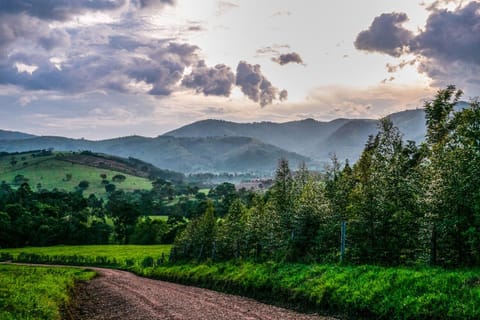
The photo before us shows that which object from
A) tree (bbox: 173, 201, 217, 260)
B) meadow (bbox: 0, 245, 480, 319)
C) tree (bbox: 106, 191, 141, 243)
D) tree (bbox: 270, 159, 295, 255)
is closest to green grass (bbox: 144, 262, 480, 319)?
meadow (bbox: 0, 245, 480, 319)

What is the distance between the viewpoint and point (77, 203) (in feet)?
554

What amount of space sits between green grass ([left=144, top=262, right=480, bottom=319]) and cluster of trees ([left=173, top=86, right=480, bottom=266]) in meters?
2.47

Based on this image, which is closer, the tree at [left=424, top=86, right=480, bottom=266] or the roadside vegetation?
the roadside vegetation

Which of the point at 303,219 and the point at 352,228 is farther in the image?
the point at 303,219

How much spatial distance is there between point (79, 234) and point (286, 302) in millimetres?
124186

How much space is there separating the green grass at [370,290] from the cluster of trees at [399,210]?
2.47 metres

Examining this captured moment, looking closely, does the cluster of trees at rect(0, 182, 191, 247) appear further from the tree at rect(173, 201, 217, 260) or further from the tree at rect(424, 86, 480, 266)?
the tree at rect(424, 86, 480, 266)

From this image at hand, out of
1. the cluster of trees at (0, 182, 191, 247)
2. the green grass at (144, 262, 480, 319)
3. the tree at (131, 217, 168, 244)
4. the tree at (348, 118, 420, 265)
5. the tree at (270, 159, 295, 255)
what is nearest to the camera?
the green grass at (144, 262, 480, 319)

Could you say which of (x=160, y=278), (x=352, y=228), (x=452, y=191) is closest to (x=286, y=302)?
(x=352, y=228)

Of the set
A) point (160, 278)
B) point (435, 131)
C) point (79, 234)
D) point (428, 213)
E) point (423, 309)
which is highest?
point (435, 131)

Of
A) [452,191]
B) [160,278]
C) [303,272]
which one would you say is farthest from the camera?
[160,278]

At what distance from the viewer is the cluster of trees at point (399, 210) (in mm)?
21484

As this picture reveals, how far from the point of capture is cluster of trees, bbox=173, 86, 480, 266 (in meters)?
21.5

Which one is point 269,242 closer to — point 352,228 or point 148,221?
point 352,228
